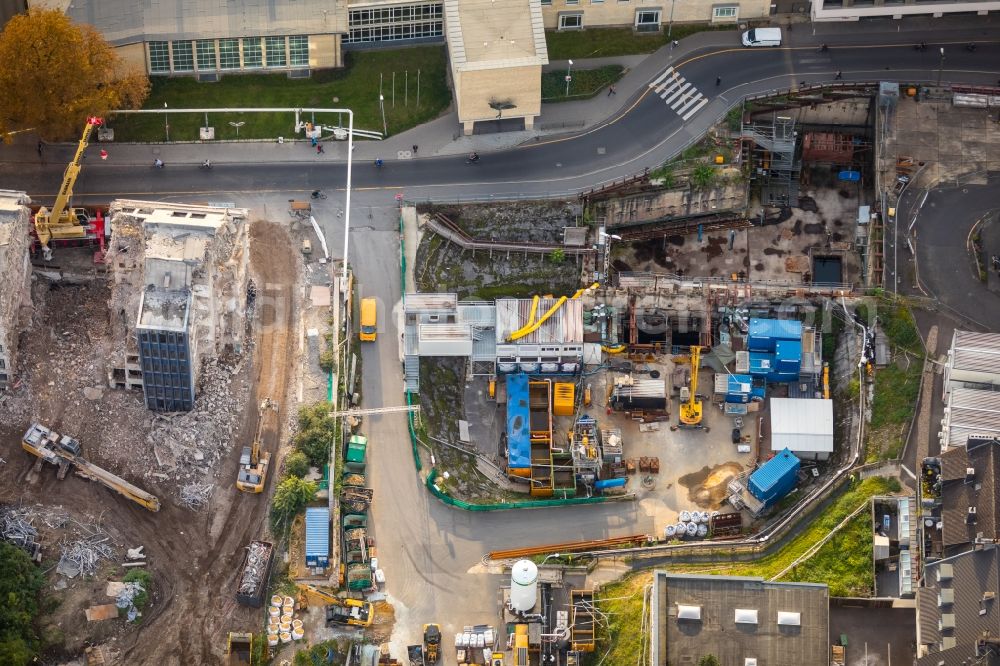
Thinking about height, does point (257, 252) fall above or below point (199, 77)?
below

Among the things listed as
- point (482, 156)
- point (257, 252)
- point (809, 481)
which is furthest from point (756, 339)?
point (257, 252)

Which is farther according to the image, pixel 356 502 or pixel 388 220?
pixel 388 220

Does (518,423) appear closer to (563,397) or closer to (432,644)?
(563,397)

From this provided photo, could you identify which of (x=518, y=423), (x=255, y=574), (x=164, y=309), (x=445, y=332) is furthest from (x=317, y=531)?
(x=164, y=309)

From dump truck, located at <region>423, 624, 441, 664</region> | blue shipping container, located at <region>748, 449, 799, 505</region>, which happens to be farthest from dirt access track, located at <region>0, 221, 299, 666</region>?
blue shipping container, located at <region>748, 449, 799, 505</region>

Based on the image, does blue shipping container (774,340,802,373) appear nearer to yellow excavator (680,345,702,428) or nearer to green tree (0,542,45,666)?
yellow excavator (680,345,702,428)

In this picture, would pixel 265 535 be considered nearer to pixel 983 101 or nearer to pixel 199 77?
pixel 199 77

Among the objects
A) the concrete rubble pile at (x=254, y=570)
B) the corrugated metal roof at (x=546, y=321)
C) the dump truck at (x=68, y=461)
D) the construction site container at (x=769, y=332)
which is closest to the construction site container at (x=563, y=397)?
the corrugated metal roof at (x=546, y=321)
